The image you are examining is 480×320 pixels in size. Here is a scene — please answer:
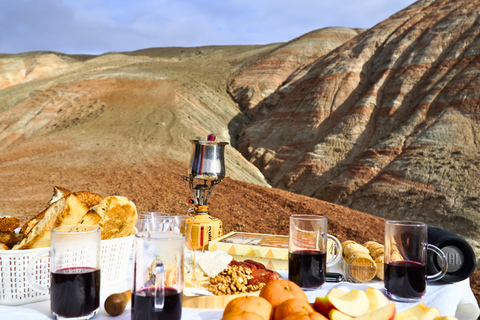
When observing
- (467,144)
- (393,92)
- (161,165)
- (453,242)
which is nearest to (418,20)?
(393,92)

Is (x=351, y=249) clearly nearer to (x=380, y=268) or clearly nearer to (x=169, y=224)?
(x=380, y=268)

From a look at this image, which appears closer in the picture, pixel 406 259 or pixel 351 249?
pixel 406 259

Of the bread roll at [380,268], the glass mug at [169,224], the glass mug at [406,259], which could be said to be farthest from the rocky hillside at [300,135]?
the glass mug at [169,224]

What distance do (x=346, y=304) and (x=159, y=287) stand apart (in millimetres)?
707

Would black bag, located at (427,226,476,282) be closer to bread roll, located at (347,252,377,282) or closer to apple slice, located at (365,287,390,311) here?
bread roll, located at (347,252,377,282)

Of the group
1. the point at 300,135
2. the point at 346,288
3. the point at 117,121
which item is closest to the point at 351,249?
the point at 346,288

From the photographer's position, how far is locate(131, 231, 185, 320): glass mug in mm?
1403

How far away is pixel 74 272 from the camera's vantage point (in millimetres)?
1577

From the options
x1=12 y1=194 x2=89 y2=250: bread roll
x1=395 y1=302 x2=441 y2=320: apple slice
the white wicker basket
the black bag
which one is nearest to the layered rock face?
the black bag

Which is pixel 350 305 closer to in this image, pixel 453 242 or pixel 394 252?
pixel 394 252

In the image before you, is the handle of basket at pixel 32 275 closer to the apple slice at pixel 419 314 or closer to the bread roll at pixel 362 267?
the apple slice at pixel 419 314

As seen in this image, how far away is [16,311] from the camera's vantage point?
176 cm

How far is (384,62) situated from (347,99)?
335 centimetres

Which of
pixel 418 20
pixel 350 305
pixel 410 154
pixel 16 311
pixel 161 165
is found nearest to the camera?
pixel 350 305
